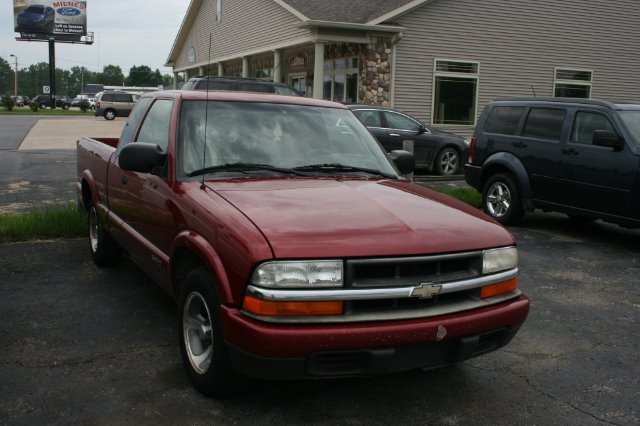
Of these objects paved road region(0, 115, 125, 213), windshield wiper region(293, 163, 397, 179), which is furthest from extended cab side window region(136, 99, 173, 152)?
paved road region(0, 115, 125, 213)

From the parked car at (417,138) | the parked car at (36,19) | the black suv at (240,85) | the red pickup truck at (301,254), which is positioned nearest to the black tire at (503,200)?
the parked car at (417,138)

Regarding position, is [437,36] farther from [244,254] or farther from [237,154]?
[244,254]

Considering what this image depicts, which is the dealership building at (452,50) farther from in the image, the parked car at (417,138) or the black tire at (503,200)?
the black tire at (503,200)

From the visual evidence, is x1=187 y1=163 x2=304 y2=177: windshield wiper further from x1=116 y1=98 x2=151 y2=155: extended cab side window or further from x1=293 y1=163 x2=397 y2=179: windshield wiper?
x1=116 y1=98 x2=151 y2=155: extended cab side window

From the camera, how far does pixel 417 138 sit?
14.1m

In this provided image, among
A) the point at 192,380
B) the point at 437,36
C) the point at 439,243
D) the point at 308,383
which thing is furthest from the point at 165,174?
the point at 437,36

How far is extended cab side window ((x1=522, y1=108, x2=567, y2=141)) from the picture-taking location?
8430mm

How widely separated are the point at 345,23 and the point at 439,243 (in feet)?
48.3

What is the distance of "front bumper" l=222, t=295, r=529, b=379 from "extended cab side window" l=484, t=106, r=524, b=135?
21.4 feet

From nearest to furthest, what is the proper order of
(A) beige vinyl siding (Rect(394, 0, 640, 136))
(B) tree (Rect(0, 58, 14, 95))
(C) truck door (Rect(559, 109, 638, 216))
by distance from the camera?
(C) truck door (Rect(559, 109, 638, 216))
(A) beige vinyl siding (Rect(394, 0, 640, 136))
(B) tree (Rect(0, 58, 14, 95))

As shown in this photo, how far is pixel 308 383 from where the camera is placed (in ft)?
12.1

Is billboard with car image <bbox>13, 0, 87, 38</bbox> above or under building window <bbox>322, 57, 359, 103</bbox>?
above

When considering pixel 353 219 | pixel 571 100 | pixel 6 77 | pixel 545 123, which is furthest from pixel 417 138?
pixel 6 77

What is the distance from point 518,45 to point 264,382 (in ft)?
60.3
